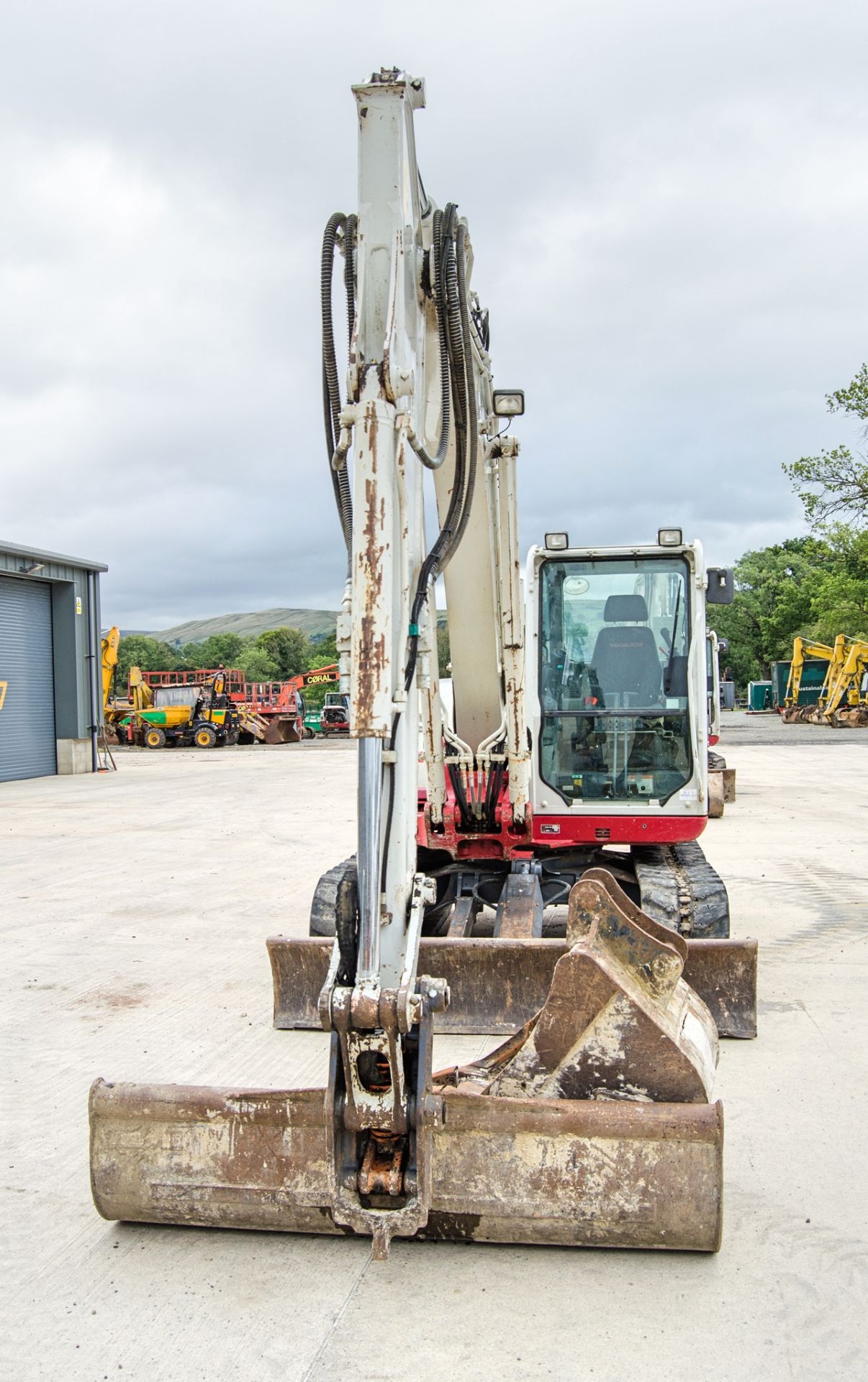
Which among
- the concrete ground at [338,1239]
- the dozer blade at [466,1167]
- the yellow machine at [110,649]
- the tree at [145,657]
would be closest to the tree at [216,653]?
the tree at [145,657]

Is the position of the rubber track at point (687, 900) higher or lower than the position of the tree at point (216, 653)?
lower

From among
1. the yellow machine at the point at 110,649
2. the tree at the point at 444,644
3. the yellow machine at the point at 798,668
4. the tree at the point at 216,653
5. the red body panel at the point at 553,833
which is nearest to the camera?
the tree at the point at 444,644

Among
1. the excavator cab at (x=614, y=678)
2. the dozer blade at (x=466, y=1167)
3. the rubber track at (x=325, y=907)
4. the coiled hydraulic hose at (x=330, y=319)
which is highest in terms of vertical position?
the coiled hydraulic hose at (x=330, y=319)

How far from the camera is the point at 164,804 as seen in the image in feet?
55.2

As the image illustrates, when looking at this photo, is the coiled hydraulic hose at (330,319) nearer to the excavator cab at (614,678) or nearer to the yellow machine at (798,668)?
the excavator cab at (614,678)

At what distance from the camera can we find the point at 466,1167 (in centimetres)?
335

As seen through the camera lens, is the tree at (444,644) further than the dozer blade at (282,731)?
No

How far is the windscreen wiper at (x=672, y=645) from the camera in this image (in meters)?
6.99

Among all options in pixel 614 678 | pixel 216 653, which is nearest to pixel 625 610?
pixel 614 678

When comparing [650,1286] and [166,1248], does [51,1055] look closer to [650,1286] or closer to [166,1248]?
[166,1248]

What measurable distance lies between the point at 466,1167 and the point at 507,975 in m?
2.09

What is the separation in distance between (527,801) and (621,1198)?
3.49 metres

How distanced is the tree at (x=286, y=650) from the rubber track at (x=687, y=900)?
299 ft

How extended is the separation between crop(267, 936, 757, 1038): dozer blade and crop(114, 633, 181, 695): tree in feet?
307
